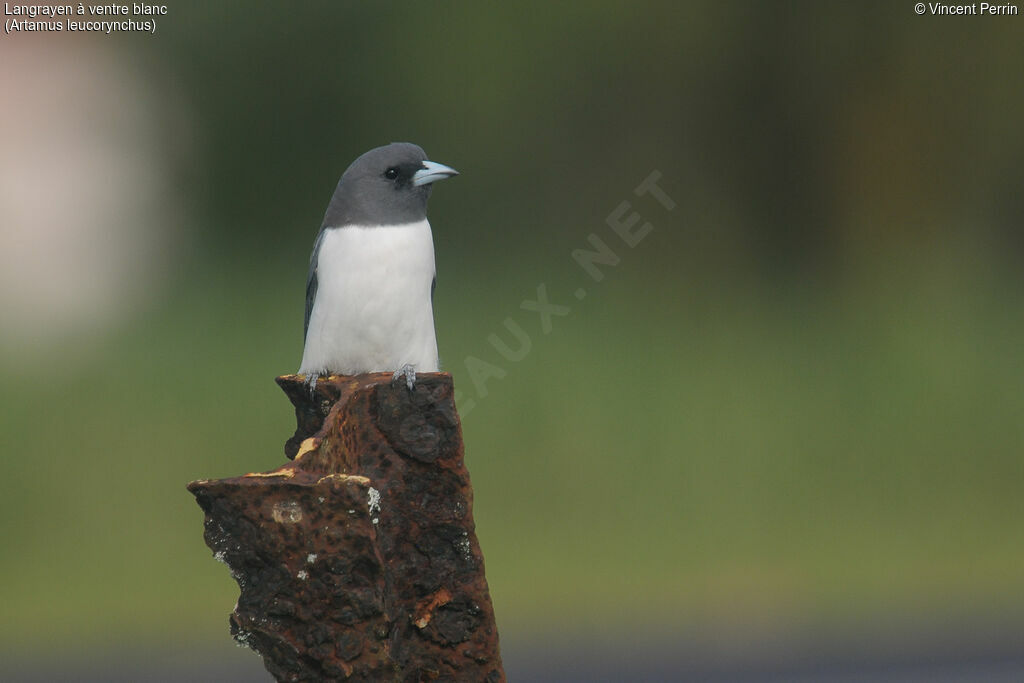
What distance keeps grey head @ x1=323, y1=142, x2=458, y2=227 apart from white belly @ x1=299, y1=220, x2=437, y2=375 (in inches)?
1.8

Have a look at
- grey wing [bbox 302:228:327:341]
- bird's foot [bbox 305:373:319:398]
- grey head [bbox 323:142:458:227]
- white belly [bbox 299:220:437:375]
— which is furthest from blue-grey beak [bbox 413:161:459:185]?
bird's foot [bbox 305:373:319:398]

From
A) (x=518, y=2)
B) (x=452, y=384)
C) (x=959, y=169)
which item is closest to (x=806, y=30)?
(x=959, y=169)

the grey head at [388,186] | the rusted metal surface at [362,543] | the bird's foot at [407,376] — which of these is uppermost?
the grey head at [388,186]

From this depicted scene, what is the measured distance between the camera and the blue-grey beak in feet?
14.7

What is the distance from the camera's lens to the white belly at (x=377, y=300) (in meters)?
4.71

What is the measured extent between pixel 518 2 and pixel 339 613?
9954 millimetres

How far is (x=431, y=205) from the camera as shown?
12.0m

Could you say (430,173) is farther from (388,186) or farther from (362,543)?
(362,543)

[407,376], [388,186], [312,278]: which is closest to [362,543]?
[407,376]

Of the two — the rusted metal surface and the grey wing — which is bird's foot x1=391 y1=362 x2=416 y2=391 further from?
the grey wing

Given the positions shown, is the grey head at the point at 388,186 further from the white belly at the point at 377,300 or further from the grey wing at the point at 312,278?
the grey wing at the point at 312,278

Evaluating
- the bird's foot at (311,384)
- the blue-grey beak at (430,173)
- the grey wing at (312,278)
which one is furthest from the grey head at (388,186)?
the bird's foot at (311,384)

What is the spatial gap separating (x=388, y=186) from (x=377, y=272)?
36 centimetres

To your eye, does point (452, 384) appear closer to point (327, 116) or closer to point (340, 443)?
point (340, 443)
